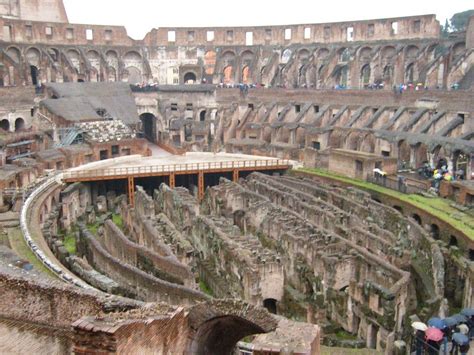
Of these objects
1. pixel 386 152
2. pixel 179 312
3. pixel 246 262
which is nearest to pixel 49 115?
pixel 386 152

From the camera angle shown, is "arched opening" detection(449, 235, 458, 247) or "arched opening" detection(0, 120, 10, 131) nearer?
"arched opening" detection(449, 235, 458, 247)

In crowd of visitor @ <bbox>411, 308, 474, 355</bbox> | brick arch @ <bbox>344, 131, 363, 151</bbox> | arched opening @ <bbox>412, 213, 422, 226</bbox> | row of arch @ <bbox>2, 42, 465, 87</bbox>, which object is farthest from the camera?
row of arch @ <bbox>2, 42, 465, 87</bbox>

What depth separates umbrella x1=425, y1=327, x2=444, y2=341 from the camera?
1419cm

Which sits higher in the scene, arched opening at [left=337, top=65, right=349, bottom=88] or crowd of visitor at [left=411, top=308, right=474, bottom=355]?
arched opening at [left=337, top=65, right=349, bottom=88]

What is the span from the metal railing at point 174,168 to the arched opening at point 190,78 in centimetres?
2090

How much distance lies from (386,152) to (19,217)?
25346 millimetres

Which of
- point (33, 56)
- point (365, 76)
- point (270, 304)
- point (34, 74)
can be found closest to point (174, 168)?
point (270, 304)

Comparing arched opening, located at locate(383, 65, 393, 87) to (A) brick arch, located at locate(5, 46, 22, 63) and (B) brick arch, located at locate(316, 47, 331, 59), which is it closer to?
(B) brick arch, located at locate(316, 47, 331, 59)

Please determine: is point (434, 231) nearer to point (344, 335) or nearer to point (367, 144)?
point (344, 335)

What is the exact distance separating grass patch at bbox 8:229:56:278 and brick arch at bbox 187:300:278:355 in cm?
684

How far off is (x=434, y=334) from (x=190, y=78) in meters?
47.3

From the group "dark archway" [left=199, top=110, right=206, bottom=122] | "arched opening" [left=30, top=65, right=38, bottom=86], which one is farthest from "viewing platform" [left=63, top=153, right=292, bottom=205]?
"arched opening" [left=30, top=65, right=38, bottom=86]

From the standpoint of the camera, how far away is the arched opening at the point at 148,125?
54.0 metres

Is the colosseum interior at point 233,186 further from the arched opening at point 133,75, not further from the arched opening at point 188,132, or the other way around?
the arched opening at point 133,75
